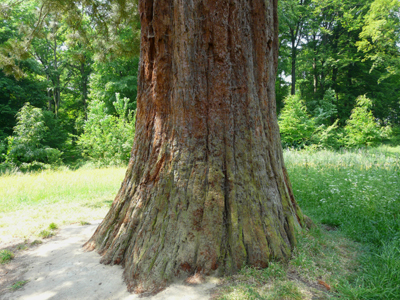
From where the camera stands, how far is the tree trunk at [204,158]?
2.74m

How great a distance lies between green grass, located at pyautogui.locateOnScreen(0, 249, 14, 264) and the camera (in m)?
3.49

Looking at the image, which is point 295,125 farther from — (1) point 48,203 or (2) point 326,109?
(1) point 48,203

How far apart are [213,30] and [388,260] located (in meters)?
3.18

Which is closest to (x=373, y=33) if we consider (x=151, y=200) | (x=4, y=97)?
(x=151, y=200)

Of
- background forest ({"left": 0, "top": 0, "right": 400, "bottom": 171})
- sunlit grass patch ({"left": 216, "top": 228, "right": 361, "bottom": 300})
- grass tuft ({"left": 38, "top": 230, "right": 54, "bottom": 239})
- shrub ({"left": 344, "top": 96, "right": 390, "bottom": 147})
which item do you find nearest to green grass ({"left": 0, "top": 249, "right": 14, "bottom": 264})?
grass tuft ({"left": 38, "top": 230, "right": 54, "bottom": 239})

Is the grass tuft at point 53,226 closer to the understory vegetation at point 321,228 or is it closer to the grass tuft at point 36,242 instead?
the understory vegetation at point 321,228

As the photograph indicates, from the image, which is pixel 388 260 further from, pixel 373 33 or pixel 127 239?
pixel 373 33

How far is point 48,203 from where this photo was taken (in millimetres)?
6578

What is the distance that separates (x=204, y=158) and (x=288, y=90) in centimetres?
2908

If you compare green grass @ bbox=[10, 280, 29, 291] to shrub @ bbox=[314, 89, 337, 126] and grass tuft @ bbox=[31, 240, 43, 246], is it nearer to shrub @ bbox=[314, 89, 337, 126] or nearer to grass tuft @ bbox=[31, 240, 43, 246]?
Answer: grass tuft @ bbox=[31, 240, 43, 246]

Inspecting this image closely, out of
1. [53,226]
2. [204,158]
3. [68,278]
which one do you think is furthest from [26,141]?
[204,158]

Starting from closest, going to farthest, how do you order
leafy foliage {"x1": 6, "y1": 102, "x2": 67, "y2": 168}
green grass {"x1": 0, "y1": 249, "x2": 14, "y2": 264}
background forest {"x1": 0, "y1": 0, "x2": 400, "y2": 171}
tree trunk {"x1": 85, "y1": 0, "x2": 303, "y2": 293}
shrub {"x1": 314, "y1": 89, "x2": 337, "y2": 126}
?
tree trunk {"x1": 85, "y1": 0, "x2": 303, "y2": 293}, green grass {"x1": 0, "y1": 249, "x2": 14, "y2": 264}, leafy foliage {"x1": 6, "y1": 102, "x2": 67, "y2": 168}, background forest {"x1": 0, "y1": 0, "x2": 400, "y2": 171}, shrub {"x1": 314, "y1": 89, "x2": 337, "y2": 126}

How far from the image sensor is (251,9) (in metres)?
3.07

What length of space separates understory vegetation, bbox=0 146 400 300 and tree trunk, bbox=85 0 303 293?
0.28 metres
